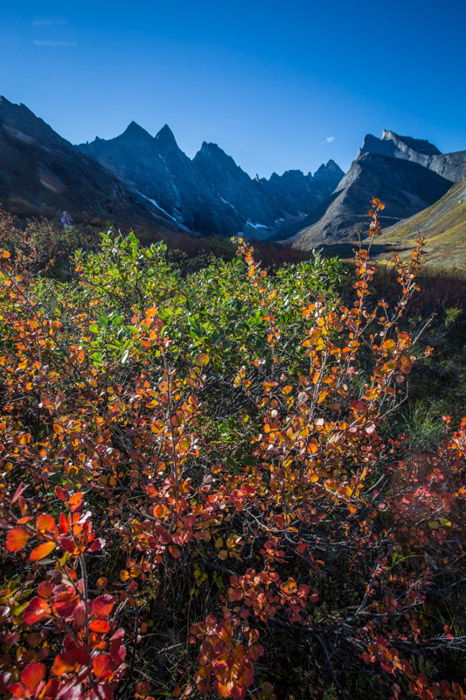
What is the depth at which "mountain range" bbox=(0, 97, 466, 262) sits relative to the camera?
120 ft

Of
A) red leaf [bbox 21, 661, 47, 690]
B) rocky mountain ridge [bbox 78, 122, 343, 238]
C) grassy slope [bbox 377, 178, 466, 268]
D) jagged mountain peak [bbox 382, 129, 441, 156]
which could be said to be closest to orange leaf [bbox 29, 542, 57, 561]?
red leaf [bbox 21, 661, 47, 690]

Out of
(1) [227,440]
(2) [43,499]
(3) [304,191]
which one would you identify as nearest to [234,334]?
(1) [227,440]

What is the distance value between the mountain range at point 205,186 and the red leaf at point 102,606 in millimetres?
20523

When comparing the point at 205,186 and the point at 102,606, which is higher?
the point at 205,186

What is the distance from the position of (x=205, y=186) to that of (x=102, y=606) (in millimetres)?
127400

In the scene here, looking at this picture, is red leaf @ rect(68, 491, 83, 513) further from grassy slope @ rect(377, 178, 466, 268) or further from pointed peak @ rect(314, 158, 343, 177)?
pointed peak @ rect(314, 158, 343, 177)

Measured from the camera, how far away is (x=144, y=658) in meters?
1.81

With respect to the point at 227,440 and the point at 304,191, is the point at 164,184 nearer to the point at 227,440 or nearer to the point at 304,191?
the point at 304,191

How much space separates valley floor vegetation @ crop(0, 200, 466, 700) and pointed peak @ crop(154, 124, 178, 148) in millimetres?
129405

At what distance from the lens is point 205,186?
112 meters

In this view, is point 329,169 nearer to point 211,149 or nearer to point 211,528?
point 211,149

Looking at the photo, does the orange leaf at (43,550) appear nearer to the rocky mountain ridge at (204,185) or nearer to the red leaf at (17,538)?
the red leaf at (17,538)

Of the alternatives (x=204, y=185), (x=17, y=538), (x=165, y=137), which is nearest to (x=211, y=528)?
(x=17, y=538)

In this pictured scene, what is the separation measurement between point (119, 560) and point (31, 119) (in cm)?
7740
